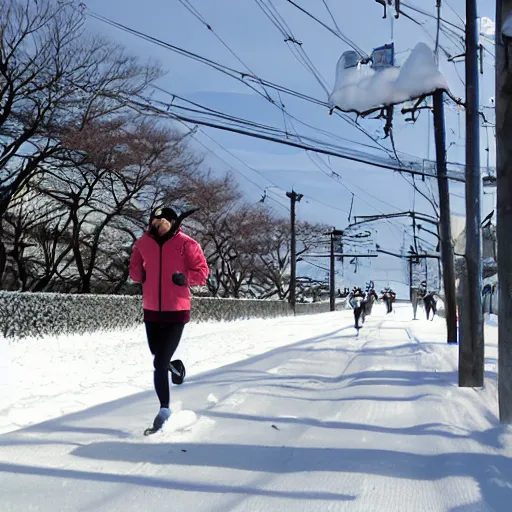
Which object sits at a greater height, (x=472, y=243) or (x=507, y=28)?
(x=507, y=28)

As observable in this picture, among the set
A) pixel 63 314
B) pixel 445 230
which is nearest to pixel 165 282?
pixel 63 314

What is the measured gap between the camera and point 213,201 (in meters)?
32.5

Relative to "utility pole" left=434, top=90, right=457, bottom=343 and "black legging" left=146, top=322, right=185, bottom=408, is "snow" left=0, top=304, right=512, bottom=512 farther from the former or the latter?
"utility pole" left=434, top=90, right=457, bottom=343

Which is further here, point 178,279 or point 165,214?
point 165,214

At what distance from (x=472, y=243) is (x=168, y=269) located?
5646mm

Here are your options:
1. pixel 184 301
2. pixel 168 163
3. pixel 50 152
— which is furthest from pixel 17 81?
pixel 184 301

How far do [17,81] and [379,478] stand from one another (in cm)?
1977

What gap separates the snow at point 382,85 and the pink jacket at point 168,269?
32.4ft

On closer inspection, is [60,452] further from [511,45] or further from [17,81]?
[17,81]

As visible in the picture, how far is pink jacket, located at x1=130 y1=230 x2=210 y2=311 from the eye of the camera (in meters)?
4.67

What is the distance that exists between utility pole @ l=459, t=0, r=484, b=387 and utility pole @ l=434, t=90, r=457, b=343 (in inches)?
228

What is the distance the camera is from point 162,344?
4691 mm

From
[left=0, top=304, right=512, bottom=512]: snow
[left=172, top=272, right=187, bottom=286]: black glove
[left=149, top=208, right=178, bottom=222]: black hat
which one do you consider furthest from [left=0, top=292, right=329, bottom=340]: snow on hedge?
[left=172, top=272, right=187, bottom=286]: black glove

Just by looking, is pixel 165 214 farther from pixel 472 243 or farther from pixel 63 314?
pixel 63 314
